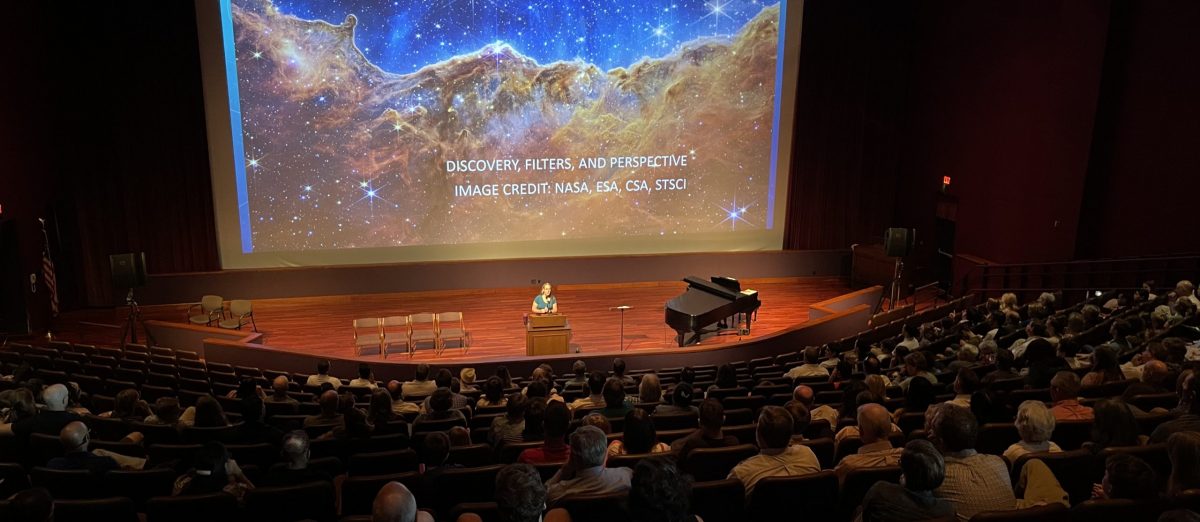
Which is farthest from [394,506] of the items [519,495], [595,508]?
[595,508]

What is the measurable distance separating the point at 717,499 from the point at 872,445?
38.5 inches

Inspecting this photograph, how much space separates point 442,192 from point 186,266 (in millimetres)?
4011


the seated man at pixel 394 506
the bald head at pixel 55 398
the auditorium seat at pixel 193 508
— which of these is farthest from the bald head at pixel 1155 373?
the bald head at pixel 55 398

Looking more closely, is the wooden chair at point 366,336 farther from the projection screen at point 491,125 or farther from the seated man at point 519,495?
the seated man at point 519,495

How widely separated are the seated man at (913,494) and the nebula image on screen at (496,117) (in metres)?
10.5

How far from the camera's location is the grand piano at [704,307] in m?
10.4

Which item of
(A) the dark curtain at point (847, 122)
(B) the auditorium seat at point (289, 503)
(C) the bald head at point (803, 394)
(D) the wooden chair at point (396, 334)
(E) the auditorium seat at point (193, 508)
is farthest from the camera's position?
(A) the dark curtain at point (847, 122)

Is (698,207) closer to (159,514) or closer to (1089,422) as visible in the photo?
(1089,422)

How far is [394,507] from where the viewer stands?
112 inches

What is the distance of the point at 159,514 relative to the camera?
342cm

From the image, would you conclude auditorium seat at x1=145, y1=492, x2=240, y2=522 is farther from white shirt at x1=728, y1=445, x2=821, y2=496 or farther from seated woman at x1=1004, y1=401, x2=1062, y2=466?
seated woman at x1=1004, y1=401, x2=1062, y2=466

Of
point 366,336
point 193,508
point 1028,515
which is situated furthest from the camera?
point 366,336

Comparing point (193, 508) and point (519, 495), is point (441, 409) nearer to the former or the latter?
point (193, 508)

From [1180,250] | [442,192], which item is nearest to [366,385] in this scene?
[442,192]
